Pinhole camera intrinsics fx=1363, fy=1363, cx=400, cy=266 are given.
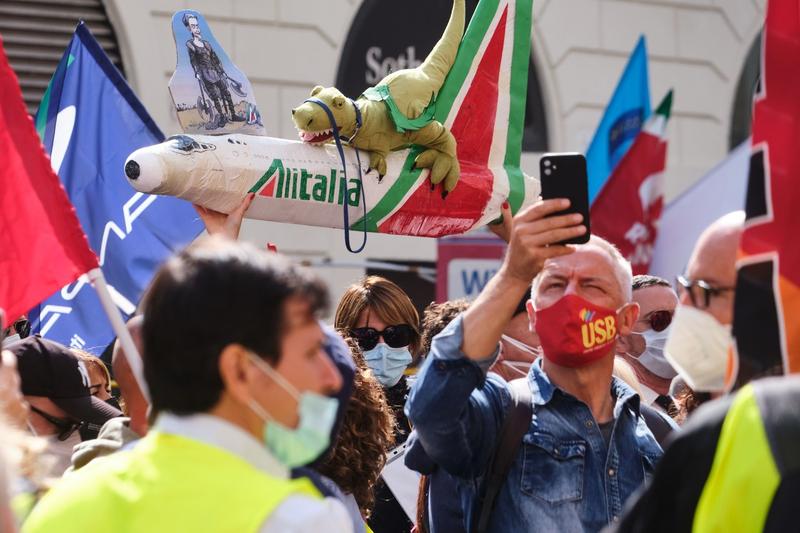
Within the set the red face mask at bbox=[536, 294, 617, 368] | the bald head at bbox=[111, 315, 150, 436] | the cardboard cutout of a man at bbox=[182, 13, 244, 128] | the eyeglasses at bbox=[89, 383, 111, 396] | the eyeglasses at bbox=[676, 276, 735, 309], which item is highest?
the cardboard cutout of a man at bbox=[182, 13, 244, 128]

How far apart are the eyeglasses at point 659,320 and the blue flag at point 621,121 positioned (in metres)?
4.02

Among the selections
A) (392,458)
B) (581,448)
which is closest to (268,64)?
(392,458)

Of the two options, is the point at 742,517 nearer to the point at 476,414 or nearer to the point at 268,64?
the point at 476,414

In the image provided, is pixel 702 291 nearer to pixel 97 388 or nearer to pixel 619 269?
pixel 619 269

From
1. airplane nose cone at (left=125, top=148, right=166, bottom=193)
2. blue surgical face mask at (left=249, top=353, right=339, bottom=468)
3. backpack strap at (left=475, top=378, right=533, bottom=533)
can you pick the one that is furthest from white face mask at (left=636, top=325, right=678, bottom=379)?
blue surgical face mask at (left=249, top=353, right=339, bottom=468)

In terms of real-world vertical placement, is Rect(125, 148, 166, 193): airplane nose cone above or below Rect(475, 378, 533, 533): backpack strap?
above

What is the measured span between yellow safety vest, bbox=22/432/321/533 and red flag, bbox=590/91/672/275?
6303mm

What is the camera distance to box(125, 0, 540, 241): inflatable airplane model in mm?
3801

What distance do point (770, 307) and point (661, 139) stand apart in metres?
7.06

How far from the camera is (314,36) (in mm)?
11078

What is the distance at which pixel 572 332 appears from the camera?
3.20 metres

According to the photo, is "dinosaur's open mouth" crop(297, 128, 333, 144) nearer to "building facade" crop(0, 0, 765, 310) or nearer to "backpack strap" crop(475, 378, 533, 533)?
"backpack strap" crop(475, 378, 533, 533)


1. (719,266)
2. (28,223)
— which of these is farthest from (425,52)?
(719,266)

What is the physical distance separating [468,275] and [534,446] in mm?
6076
